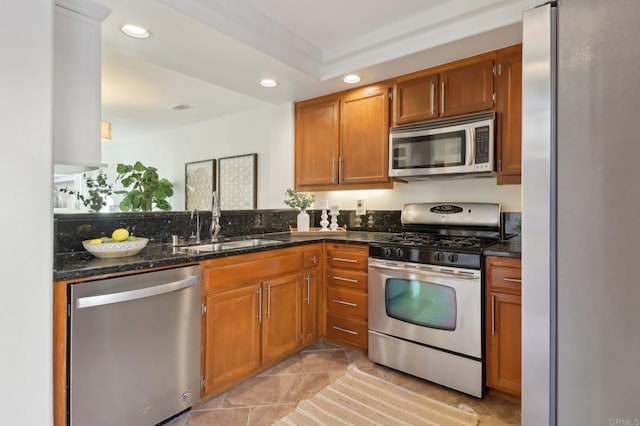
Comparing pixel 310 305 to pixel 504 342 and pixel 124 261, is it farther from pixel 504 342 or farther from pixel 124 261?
pixel 124 261

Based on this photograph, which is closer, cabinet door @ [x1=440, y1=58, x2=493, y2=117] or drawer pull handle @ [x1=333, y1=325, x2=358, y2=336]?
cabinet door @ [x1=440, y1=58, x2=493, y2=117]

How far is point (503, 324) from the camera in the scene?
200 cm

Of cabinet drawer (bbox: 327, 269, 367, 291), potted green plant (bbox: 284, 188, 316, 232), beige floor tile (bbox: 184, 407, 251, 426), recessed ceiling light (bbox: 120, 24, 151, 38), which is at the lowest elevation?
beige floor tile (bbox: 184, 407, 251, 426)

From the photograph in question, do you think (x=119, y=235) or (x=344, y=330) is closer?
(x=119, y=235)

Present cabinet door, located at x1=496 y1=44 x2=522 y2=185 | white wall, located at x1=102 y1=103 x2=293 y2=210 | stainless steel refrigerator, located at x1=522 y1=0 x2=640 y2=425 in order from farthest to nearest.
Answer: white wall, located at x1=102 y1=103 x2=293 y2=210
cabinet door, located at x1=496 y1=44 x2=522 y2=185
stainless steel refrigerator, located at x1=522 y1=0 x2=640 y2=425

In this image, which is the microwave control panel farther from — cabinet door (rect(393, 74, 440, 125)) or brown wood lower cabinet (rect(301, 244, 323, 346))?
brown wood lower cabinet (rect(301, 244, 323, 346))

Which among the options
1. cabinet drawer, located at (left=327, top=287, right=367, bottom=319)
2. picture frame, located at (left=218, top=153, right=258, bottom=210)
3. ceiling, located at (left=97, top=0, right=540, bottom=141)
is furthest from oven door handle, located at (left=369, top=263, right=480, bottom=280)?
picture frame, located at (left=218, top=153, right=258, bottom=210)

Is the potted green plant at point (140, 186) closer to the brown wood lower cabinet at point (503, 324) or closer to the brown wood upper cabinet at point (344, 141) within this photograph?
the brown wood upper cabinet at point (344, 141)

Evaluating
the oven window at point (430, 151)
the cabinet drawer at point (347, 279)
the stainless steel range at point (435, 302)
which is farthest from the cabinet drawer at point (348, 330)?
the oven window at point (430, 151)

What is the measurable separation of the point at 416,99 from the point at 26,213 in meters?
2.58

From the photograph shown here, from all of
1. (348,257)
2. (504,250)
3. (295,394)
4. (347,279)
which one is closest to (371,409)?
(295,394)

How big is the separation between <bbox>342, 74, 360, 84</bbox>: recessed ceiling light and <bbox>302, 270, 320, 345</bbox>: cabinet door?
1687 millimetres

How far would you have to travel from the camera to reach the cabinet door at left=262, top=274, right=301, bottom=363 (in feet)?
7.58

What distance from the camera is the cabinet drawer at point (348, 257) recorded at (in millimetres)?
2604
